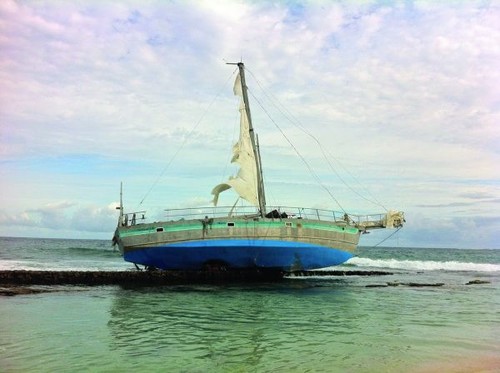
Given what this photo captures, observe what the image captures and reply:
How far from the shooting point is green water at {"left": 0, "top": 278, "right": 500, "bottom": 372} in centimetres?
1027

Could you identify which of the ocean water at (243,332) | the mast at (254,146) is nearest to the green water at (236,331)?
the ocean water at (243,332)

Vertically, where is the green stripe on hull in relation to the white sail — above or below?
below

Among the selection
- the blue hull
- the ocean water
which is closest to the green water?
the ocean water

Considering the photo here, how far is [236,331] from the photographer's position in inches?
539

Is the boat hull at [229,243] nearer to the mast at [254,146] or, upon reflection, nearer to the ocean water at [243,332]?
the mast at [254,146]

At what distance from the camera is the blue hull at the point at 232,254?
27.7m

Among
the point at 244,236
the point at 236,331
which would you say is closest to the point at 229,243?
the point at 244,236

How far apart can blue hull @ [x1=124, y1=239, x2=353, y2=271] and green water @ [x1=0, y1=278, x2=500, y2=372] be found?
183 inches

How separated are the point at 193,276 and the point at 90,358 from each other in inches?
700

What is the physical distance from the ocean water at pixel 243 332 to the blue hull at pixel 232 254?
451 centimetres

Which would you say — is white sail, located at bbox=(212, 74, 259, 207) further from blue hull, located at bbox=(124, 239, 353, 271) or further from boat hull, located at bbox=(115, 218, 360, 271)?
blue hull, located at bbox=(124, 239, 353, 271)

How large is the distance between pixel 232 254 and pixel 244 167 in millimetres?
5768

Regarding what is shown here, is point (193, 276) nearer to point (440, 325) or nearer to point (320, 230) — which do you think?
point (320, 230)

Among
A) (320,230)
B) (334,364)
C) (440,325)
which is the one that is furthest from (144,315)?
(320,230)
